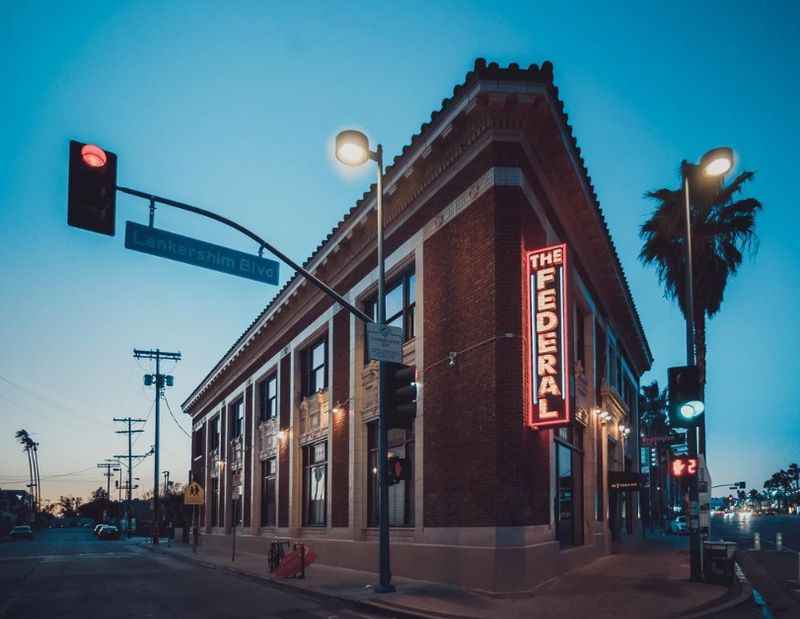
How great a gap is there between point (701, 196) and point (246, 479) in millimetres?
24179

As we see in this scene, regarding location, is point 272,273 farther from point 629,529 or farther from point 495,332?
point 629,529

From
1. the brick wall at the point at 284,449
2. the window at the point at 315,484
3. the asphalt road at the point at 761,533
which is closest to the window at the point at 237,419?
the brick wall at the point at 284,449

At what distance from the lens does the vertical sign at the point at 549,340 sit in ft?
46.7

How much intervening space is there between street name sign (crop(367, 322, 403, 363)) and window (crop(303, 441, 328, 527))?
38.2ft

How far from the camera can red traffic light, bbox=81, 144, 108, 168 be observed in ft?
33.1

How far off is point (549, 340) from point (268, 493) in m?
21.0

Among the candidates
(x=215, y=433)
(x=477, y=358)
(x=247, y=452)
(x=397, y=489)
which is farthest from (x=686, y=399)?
(x=215, y=433)

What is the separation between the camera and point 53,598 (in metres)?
15.2

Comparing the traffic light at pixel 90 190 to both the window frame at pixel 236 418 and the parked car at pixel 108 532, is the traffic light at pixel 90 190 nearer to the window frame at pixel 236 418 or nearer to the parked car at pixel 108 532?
the window frame at pixel 236 418

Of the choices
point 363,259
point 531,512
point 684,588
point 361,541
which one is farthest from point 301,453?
point 684,588

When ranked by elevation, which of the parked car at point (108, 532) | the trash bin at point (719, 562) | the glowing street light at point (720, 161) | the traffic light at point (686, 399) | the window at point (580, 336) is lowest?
the parked car at point (108, 532)

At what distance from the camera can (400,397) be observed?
13766mm

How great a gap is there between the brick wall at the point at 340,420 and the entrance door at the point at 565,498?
21.4ft

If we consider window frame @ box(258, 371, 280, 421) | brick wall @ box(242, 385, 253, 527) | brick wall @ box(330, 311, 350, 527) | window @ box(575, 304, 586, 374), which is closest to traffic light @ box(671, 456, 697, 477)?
window @ box(575, 304, 586, 374)
